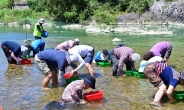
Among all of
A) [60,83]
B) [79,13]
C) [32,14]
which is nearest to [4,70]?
[60,83]

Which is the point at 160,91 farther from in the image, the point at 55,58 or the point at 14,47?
the point at 14,47

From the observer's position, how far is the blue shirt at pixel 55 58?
26.4 feet

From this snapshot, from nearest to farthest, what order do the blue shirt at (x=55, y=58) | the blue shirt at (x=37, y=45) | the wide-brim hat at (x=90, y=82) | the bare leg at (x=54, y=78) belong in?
1. the wide-brim hat at (x=90, y=82)
2. the blue shirt at (x=55, y=58)
3. the bare leg at (x=54, y=78)
4. the blue shirt at (x=37, y=45)

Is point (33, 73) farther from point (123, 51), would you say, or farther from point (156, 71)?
point (156, 71)

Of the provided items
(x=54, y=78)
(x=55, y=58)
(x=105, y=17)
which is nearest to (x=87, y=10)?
(x=105, y=17)

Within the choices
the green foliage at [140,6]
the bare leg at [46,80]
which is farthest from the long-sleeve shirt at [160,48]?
the green foliage at [140,6]

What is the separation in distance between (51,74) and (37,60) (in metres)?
0.57

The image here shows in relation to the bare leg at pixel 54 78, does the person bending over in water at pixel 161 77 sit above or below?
above

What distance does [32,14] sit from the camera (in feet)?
195

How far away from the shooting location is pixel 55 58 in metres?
8.16

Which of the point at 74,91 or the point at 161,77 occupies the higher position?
the point at 161,77

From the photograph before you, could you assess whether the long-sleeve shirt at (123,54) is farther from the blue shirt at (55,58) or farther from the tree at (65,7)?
the tree at (65,7)

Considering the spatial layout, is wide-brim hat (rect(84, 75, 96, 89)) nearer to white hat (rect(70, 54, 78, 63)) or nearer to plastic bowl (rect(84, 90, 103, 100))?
plastic bowl (rect(84, 90, 103, 100))

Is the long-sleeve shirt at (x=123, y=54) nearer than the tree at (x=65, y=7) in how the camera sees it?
Yes
